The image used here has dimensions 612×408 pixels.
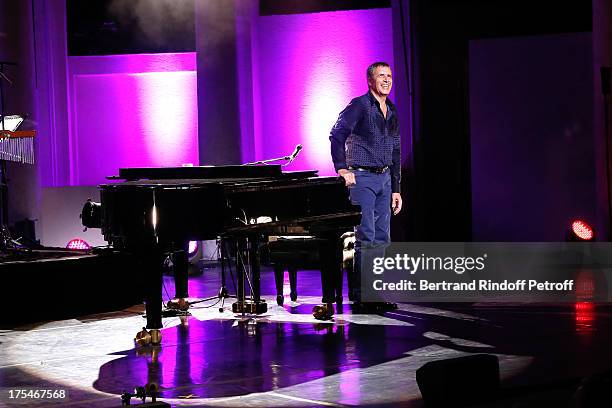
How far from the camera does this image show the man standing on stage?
6.14 m

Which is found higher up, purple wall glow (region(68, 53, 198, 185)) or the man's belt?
purple wall glow (region(68, 53, 198, 185))

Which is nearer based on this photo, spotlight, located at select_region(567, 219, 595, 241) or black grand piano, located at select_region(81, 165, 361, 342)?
black grand piano, located at select_region(81, 165, 361, 342)

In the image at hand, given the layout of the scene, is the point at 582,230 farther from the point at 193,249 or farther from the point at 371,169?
the point at 193,249

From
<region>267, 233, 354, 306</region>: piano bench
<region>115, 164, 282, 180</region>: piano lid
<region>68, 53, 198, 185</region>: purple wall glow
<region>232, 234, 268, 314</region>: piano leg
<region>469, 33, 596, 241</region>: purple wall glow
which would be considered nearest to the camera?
<region>115, 164, 282, 180</region>: piano lid

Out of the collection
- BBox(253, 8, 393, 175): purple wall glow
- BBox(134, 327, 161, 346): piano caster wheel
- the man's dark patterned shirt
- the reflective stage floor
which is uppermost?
BBox(253, 8, 393, 175): purple wall glow

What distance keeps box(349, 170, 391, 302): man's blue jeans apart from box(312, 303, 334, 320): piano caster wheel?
0.31 meters

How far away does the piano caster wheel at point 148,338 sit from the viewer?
534 cm

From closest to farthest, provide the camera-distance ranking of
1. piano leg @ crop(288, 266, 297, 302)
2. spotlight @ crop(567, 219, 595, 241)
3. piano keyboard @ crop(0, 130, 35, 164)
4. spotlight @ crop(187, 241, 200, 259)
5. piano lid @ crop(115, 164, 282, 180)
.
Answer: piano lid @ crop(115, 164, 282, 180) < piano leg @ crop(288, 266, 297, 302) < piano keyboard @ crop(0, 130, 35, 164) < spotlight @ crop(567, 219, 595, 241) < spotlight @ crop(187, 241, 200, 259)

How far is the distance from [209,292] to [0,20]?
3613 mm

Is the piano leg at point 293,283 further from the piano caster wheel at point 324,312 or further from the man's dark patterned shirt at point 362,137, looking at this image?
the man's dark patterned shirt at point 362,137

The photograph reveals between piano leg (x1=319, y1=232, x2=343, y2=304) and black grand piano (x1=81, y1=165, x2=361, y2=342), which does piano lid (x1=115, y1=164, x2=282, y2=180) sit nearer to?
black grand piano (x1=81, y1=165, x2=361, y2=342)

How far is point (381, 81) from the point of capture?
6.16 metres

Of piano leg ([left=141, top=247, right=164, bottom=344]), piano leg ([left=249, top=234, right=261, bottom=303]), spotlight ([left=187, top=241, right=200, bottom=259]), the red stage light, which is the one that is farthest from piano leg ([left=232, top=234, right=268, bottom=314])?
spotlight ([left=187, top=241, right=200, bottom=259])

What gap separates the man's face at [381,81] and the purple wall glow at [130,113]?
5010 millimetres
